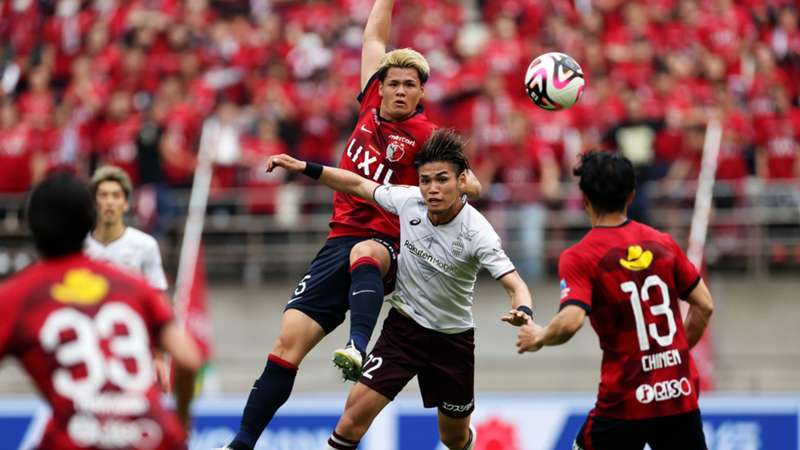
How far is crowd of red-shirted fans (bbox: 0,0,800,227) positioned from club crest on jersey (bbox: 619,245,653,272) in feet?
28.9

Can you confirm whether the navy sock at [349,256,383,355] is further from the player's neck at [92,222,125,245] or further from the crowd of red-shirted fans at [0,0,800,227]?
the crowd of red-shirted fans at [0,0,800,227]

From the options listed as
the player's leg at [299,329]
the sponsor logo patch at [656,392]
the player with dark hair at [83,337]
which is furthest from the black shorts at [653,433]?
the player with dark hair at [83,337]

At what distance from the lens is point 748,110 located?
17453mm

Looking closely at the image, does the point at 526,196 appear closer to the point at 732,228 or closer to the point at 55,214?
the point at 732,228

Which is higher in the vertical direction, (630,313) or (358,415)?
(630,313)

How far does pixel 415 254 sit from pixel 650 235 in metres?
1.72

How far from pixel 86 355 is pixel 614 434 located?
3.24 m

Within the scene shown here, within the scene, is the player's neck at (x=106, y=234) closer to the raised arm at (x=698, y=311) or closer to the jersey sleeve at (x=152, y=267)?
the jersey sleeve at (x=152, y=267)

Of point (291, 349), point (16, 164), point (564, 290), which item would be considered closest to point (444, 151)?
point (564, 290)

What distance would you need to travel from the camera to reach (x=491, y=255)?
8.50 meters

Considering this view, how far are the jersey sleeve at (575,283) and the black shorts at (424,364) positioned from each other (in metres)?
1.66

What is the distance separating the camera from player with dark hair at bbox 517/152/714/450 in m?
7.45

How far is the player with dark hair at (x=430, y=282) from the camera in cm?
846

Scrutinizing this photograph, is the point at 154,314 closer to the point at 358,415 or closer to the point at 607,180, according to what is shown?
the point at 607,180
